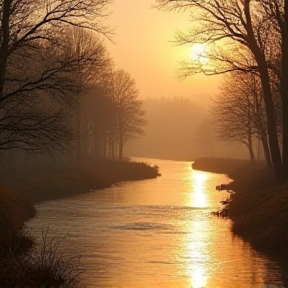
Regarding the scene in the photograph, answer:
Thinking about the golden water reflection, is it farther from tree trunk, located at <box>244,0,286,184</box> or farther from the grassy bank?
Answer: the grassy bank

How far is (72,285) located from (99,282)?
1.95m

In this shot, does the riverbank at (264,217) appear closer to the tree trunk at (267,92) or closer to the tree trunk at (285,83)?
the tree trunk at (267,92)

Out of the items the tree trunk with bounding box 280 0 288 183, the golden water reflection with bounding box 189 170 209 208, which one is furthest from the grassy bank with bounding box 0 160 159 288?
the tree trunk with bounding box 280 0 288 183

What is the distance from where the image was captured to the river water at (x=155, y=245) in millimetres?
14438

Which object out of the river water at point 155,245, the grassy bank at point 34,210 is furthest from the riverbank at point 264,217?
the grassy bank at point 34,210

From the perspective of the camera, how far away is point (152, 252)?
705 inches

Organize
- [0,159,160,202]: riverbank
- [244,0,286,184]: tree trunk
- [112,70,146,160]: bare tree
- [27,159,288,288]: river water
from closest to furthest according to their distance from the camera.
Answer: [27,159,288,288]: river water → [244,0,286,184]: tree trunk → [0,159,160,202]: riverbank → [112,70,146,160]: bare tree

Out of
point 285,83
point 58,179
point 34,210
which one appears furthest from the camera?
point 58,179

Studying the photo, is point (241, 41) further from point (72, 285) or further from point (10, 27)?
point (72, 285)

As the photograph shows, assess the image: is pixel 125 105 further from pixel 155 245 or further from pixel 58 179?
pixel 155 245

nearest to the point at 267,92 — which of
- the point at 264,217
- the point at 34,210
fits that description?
the point at 264,217

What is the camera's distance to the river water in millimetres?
14438

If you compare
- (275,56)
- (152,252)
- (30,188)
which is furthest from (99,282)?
(30,188)

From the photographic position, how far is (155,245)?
19.1 m
